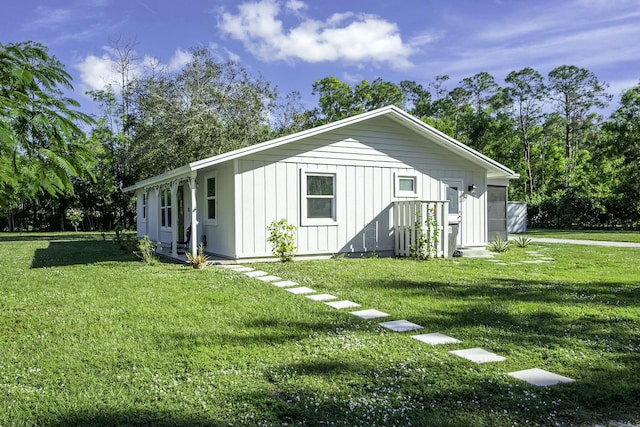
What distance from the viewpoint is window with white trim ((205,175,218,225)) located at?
1153 centimetres

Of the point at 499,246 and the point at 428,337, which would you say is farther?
the point at 499,246

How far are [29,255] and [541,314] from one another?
42.4 ft

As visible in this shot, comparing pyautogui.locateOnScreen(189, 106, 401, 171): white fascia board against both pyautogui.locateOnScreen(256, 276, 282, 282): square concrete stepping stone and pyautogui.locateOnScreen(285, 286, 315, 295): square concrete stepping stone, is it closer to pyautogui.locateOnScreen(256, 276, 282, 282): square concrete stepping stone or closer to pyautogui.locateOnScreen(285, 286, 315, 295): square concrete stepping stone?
pyautogui.locateOnScreen(256, 276, 282, 282): square concrete stepping stone

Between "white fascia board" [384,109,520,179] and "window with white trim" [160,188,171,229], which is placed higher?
"white fascia board" [384,109,520,179]

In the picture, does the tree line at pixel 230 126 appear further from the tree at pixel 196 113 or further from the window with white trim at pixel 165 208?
the window with white trim at pixel 165 208

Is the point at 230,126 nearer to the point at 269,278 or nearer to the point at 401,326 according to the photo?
the point at 269,278

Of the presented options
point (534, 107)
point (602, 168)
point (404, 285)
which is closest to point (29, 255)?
point (404, 285)

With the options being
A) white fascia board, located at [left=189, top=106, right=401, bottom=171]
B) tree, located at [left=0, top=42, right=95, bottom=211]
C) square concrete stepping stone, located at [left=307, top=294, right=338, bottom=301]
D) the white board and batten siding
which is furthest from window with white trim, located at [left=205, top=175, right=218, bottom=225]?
tree, located at [left=0, top=42, right=95, bottom=211]

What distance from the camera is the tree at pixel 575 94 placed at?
118 ft

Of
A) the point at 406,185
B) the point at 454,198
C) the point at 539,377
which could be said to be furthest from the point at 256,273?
the point at 454,198

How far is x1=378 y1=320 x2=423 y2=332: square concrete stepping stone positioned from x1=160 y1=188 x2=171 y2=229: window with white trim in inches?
429

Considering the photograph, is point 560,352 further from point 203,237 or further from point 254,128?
point 254,128

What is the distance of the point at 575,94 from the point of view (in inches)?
1446

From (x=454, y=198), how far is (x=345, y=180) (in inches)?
141
